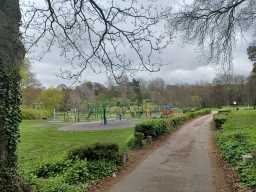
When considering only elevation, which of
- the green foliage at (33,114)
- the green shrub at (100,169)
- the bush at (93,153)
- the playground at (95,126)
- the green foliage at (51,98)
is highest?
the green foliage at (51,98)

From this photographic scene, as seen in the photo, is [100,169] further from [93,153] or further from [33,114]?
[33,114]

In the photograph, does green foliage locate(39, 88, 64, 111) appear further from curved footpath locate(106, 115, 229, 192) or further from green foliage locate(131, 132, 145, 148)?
curved footpath locate(106, 115, 229, 192)

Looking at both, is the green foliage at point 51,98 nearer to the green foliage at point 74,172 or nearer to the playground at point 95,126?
the playground at point 95,126

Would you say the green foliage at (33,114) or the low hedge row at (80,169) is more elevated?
the green foliage at (33,114)

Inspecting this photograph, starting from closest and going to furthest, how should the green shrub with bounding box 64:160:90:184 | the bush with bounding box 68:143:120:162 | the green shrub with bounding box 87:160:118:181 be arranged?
the green shrub with bounding box 64:160:90:184
the green shrub with bounding box 87:160:118:181
the bush with bounding box 68:143:120:162

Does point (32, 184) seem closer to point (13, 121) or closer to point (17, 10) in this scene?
point (13, 121)

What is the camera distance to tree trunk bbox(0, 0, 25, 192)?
24.1 feet

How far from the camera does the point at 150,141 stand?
842 inches

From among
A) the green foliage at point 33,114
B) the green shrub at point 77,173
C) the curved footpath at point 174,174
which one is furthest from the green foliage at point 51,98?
the green shrub at point 77,173

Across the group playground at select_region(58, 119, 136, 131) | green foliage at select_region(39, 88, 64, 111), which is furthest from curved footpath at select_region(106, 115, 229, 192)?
green foliage at select_region(39, 88, 64, 111)

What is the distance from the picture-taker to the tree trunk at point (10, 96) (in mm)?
7347

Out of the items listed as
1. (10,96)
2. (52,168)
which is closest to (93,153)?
(52,168)

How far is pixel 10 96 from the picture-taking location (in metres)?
8.04

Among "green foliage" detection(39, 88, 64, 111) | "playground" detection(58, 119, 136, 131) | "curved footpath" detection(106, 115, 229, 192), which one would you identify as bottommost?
"curved footpath" detection(106, 115, 229, 192)
